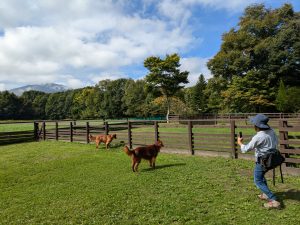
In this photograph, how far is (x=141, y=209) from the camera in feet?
16.9

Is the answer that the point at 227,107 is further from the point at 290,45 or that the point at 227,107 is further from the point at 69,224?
the point at 69,224

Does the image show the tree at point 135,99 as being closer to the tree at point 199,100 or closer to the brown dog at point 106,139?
the tree at point 199,100

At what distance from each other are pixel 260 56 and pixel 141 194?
42.7 metres

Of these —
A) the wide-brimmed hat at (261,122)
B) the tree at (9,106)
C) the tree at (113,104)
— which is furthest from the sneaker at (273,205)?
the tree at (9,106)

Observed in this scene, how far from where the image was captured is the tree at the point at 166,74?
41.8 metres

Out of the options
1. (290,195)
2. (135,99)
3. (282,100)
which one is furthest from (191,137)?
(135,99)

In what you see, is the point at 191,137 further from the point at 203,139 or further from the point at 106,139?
the point at 106,139

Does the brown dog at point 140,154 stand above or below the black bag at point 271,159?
below

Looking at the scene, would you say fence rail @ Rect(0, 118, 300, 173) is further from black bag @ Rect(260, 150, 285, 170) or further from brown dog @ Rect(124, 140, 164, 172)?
black bag @ Rect(260, 150, 285, 170)

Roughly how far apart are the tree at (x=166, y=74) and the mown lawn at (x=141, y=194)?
3274cm

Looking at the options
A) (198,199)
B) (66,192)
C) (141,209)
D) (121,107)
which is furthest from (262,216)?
(121,107)

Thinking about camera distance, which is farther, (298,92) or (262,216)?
(298,92)

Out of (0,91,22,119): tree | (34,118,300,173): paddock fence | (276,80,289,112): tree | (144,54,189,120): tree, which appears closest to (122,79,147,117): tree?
(144,54,189,120): tree

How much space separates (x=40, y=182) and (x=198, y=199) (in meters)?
4.35
